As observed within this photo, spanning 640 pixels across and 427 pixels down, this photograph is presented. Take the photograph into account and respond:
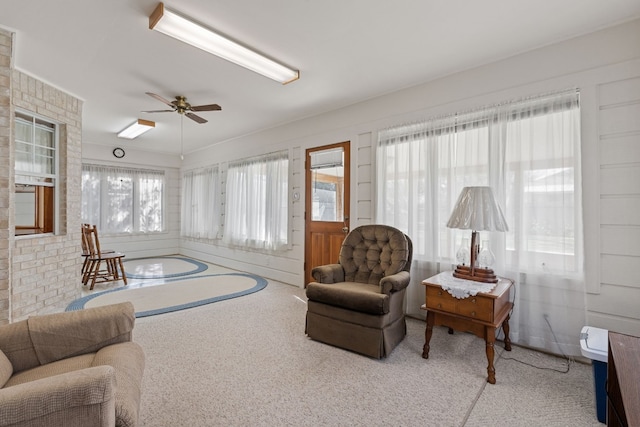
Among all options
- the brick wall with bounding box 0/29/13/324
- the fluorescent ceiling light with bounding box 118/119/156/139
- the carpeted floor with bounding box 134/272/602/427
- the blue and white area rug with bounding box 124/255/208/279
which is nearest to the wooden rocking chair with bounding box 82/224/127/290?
the blue and white area rug with bounding box 124/255/208/279

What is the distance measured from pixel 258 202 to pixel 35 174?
2880 millimetres

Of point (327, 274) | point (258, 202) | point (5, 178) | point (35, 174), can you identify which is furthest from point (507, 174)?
point (35, 174)

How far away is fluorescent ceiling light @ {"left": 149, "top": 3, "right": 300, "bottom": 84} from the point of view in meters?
2.18

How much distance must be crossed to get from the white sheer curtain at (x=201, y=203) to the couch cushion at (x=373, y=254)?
4.06m

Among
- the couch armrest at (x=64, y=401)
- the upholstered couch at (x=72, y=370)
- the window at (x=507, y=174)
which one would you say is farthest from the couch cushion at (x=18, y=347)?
the window at (x=507, y=174)

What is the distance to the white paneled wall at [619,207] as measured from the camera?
7.16ft

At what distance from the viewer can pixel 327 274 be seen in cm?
286

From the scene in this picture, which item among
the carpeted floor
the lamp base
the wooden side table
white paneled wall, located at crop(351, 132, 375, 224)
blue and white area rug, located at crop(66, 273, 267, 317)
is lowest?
the carpeted floor

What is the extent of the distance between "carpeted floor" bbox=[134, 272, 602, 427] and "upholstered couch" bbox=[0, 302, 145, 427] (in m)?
0.56

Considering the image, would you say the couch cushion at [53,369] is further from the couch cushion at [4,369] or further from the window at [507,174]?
the window at [507,174]

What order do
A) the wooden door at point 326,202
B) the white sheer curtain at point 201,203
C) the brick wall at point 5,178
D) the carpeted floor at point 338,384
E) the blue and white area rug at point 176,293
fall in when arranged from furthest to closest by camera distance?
the white sheer curtain at point 201,203
the wooden door at point 326,202
the blue and white area rug at point 176,293
the brick wall at point 5,178
the carpeted floor at point 338,384

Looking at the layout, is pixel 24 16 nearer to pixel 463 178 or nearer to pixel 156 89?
pixel 156 89

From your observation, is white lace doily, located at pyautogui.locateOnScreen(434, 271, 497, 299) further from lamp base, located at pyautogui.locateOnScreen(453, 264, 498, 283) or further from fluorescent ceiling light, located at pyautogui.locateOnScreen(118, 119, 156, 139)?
fluorescent ceiling light, located at pyautogui.locateOnScreen(118, 119, 156, 139)

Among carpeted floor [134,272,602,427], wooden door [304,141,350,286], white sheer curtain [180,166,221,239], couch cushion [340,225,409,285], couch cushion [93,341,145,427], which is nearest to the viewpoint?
couch cushion [93,341,145,427]
